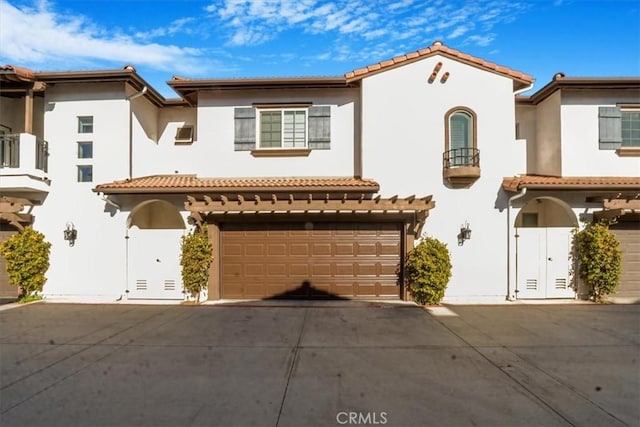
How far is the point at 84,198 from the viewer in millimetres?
9641

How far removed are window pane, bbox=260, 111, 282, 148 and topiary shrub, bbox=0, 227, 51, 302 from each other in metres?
6.97

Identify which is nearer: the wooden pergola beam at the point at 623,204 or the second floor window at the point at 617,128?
the wooden pergola beam at the point at 623,204

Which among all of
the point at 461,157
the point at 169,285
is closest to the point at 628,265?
the point at 461,157

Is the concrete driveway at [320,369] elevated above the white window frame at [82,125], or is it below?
below

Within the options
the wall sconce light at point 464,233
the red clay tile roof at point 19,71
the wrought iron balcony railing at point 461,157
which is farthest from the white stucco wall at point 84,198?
the wall sconce light at point 464,233

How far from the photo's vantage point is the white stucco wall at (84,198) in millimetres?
9547

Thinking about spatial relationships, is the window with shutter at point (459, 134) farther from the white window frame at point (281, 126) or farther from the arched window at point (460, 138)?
the white window frame at point (281, 126)

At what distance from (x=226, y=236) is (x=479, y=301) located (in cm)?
745

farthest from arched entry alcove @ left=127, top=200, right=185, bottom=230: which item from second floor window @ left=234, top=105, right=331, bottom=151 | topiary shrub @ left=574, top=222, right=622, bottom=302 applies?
topiary shrub @ left=574, top=222, right=622, bottom=302

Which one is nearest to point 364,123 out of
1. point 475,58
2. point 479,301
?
point 475,58

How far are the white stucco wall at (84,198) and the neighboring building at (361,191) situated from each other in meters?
0.04

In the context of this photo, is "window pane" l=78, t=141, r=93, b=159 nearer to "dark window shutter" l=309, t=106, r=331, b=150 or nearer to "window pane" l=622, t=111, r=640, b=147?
"dark window shutter" l=309, t=106, r=331, b=150

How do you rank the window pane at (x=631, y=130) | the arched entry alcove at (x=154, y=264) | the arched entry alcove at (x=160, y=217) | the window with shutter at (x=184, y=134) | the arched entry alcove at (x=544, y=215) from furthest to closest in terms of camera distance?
the window with shutter at (x=184, y=134) < the arched entry alcove at (x=160, y=217) < the arched entry alcove at (x=544, y=215) < the window pane at (x=631, y=130) < the arched entry alcove at (x=154, y=264)

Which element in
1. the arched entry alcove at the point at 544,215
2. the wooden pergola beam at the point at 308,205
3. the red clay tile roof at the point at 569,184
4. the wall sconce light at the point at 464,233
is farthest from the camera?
the arched entry alcove at the point at 544,215
